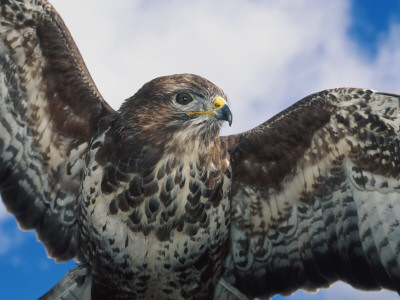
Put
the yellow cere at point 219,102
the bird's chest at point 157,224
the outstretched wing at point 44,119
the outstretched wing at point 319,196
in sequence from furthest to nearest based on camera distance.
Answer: the outstretched wing at point 44,119 → the outstretched wing at point 319,196 → the yellow cere at point 219,102 → the bird's chest at point 157,224

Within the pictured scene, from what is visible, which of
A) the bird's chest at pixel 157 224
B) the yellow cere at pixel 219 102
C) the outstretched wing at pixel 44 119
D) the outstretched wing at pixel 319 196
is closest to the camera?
the bird's chest at pixel 157 224

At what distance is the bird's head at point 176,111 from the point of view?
765cm

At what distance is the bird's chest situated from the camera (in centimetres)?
748

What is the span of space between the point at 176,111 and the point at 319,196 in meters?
2.08

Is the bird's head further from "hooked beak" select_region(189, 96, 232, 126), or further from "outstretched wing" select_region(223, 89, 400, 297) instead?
"outstretched wing" select_region(223, 89, 400, 297)

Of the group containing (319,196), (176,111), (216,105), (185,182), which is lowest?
(319,196)

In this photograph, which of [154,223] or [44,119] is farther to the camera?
[44,119]

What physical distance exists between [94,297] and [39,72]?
108 inches

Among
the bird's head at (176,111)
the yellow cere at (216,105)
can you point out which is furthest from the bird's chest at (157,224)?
the yellow cere at (216,105)

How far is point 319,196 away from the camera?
27.6 feet

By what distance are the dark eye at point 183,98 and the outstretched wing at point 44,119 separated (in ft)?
3.44

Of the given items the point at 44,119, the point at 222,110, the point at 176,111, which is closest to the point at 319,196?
the point at 222,110

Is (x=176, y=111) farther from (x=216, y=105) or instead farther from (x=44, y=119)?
(x=44, y=119)

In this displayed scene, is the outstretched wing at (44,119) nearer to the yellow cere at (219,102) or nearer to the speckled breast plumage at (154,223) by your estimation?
the speckled breast plumage at (154,223)
